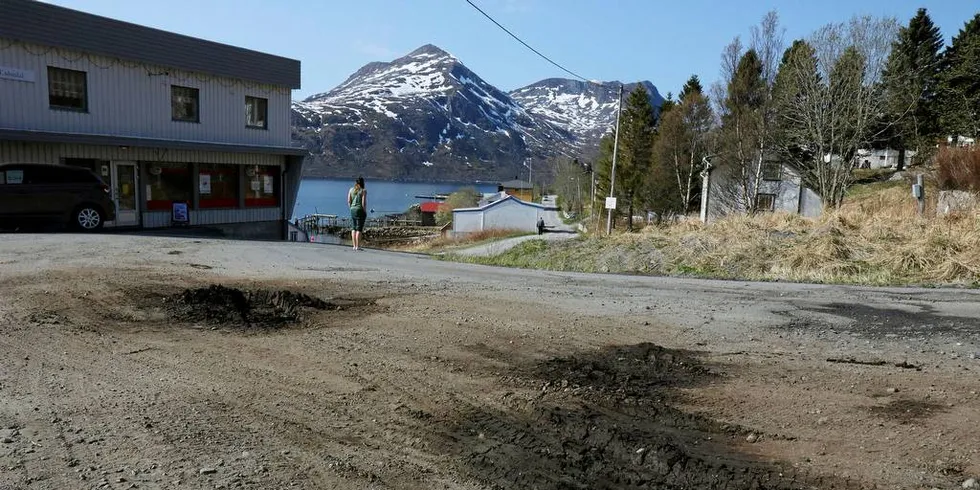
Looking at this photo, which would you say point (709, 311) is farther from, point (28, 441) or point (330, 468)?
point (28, 441)

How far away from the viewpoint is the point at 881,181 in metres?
47.1

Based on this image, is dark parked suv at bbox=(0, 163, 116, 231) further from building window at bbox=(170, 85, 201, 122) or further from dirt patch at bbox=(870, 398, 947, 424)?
dirt patch at bbox=(870, 398, 947, 424)

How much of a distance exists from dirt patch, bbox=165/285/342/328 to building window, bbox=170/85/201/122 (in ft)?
64.7

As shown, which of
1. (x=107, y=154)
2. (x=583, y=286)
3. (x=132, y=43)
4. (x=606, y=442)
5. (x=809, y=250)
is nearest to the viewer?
(x=606, y=442)

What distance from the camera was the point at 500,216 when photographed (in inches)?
2442

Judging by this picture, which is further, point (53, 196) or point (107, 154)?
point (107, 154)

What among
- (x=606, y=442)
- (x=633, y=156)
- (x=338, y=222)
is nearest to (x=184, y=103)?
(x=606, y=442)

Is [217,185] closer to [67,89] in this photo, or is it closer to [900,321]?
[67,89]

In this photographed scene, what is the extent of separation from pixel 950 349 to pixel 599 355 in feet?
12.7

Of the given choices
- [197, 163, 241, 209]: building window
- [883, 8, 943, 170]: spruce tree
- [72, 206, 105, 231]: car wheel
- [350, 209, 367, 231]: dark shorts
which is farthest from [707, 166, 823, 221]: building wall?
[72, 206, 105, 231]: car wheel

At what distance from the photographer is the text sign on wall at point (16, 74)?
2133 centimetres

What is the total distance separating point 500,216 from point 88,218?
1721 inches

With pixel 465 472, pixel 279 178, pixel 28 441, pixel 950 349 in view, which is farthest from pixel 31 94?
pixel 950 349

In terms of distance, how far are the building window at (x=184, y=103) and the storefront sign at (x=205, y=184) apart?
229 centimetres
